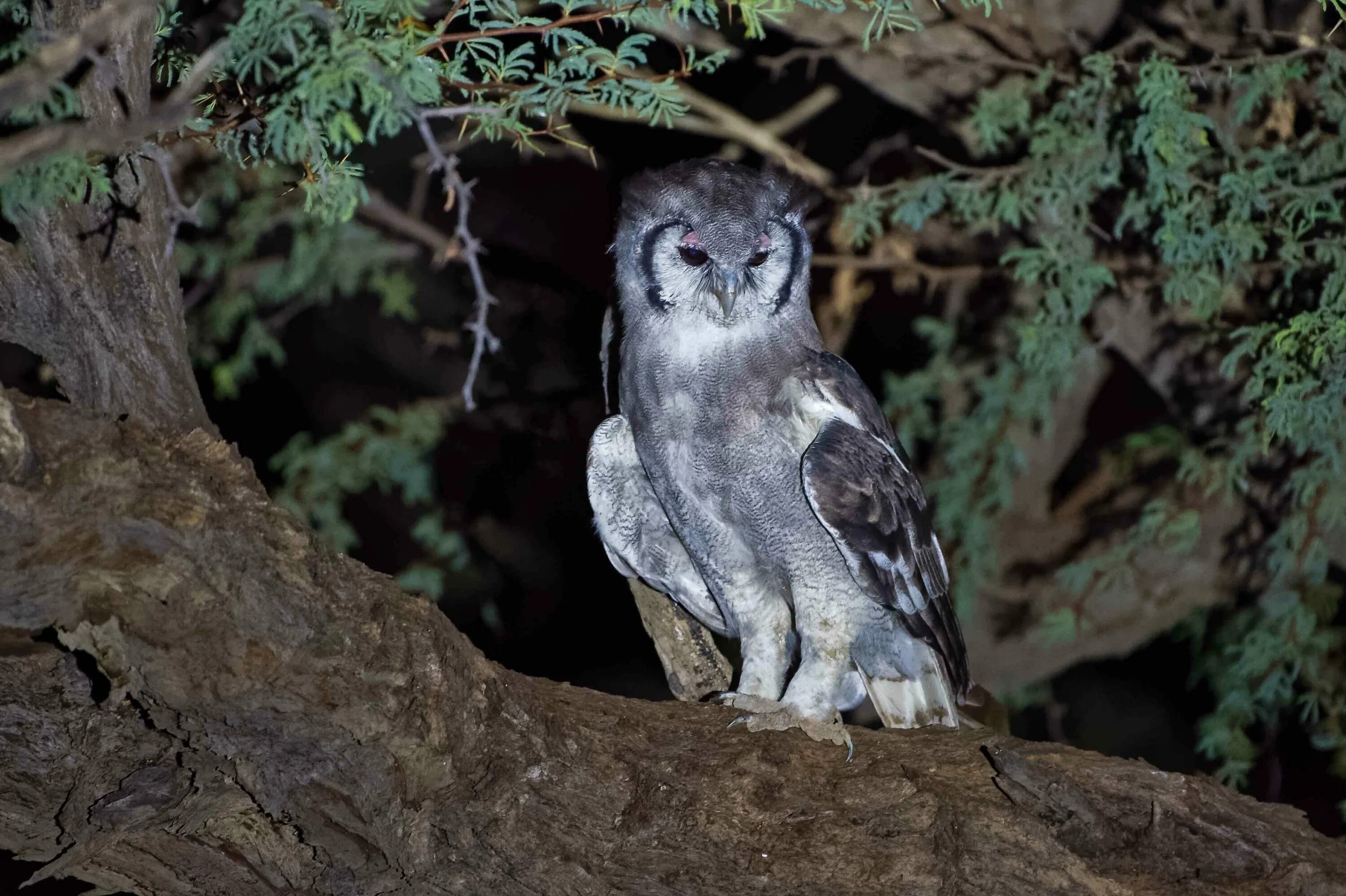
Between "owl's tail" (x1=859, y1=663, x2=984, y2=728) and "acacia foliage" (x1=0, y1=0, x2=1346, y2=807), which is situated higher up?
"acacia foliage" (x1=0, y1=0, x2=1346, y2=807)

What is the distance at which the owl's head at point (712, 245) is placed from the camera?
80.2 inches

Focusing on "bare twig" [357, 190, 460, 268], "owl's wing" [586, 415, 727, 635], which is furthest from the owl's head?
"bare twig" [357, 190, 460, 268]

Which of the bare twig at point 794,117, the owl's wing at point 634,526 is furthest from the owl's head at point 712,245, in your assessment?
the bare twig at point 794,117

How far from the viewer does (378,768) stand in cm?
162

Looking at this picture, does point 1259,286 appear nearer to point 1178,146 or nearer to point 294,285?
point 1178,146

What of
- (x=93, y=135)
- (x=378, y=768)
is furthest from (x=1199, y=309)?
(x=93, y=135)

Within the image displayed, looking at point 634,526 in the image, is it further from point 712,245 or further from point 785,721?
point 712,245

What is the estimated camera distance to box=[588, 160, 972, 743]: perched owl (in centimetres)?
207

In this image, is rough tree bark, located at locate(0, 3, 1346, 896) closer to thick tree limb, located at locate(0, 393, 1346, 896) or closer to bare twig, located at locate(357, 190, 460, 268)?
thick tree limb, located at locate(0, 393, 1346, 896)

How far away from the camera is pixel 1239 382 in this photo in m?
3.30

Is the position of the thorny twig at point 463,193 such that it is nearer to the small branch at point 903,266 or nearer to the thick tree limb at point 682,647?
the thick tree limb at point 682,647

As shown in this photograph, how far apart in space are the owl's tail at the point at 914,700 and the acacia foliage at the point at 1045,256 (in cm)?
88

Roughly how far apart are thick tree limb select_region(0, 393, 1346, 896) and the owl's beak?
675 mm

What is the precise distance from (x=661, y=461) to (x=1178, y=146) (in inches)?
58.3
